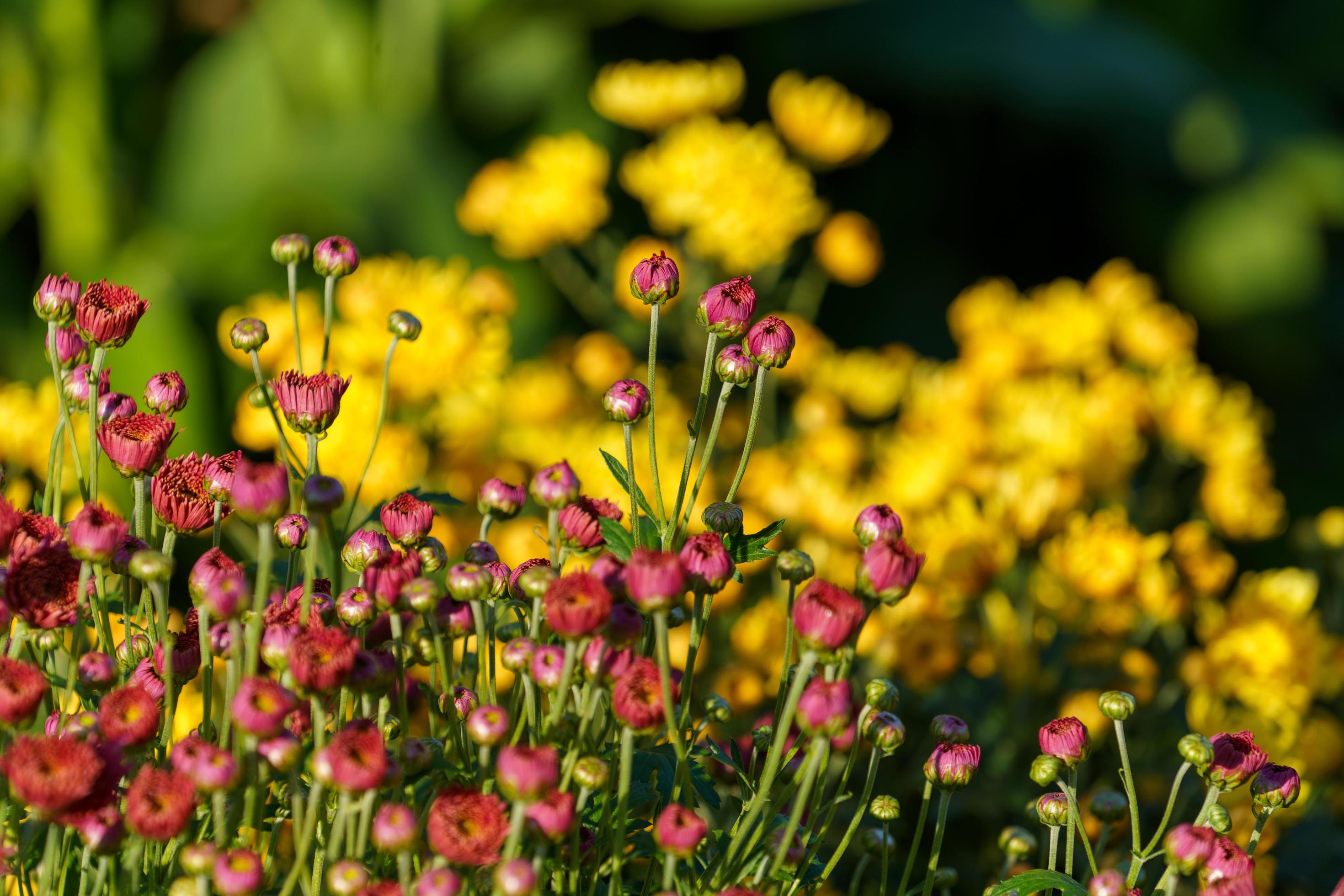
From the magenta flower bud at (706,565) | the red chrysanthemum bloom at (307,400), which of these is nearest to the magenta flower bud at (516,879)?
the magenta flower bud at (706,565)

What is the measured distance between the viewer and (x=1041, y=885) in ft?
1.67

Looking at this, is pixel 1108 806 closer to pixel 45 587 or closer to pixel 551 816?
pixel 551 816

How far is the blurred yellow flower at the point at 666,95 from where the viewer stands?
1.33m

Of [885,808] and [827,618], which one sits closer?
[827,618]

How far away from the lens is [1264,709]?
37.2 inches

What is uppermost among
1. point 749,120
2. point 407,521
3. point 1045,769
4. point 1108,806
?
point 407,521

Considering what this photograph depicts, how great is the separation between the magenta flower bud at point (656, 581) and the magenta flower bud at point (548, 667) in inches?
2.4

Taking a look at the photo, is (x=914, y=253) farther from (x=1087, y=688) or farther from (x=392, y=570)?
(x=392, y=570)

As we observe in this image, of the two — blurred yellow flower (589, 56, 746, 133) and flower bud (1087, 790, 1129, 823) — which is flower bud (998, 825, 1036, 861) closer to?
flower bud (1087, 790, 1129, 823)

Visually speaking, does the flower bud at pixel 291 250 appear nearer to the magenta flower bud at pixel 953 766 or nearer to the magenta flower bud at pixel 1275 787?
the magenta flower bud at pixel 953 766

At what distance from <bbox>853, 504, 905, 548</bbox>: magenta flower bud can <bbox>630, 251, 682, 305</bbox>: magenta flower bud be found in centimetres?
14

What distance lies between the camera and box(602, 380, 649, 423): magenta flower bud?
1.86ft

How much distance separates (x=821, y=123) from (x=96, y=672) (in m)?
1.12

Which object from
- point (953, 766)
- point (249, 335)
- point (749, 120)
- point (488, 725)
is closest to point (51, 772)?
point (488, 725)
